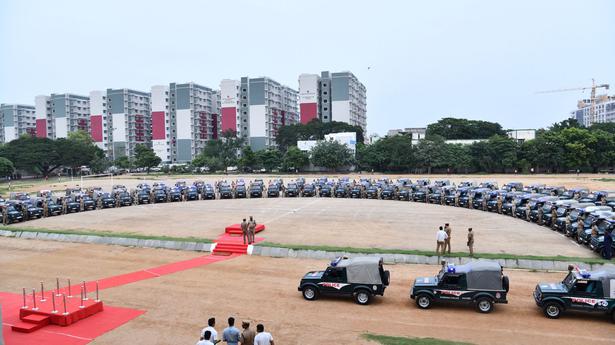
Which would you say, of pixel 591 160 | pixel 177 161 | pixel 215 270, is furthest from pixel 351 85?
pixel 215 270

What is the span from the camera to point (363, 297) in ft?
43.9

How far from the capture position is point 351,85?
120 meters

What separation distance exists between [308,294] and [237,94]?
112 meters

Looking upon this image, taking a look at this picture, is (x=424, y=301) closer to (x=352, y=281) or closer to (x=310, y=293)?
(x=352, y=281)

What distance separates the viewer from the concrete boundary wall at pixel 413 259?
54.6 ft

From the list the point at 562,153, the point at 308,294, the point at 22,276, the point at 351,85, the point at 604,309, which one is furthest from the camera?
the point at 351,85

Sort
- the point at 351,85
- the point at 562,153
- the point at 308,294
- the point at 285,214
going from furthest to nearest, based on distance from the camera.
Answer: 1. the point at 351,85
2. the point at 562,153
3. the point at 285,214
4. the point at 308,294

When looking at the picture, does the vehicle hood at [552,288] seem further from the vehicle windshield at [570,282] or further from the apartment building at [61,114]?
the apartment building at [61,114]

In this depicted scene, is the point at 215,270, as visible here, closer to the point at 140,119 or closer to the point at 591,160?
the point at 591,160

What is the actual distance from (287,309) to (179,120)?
118456 millimetres

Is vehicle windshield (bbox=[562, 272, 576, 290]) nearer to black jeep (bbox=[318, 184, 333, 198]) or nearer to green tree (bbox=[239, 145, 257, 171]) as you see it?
black jeep (bbox=[318, 184, 333, 198])

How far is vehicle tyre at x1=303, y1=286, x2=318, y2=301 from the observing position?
13758 mm

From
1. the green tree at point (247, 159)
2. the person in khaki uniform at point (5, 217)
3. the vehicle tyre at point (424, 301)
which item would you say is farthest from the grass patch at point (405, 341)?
the green tree at point (247, 159)

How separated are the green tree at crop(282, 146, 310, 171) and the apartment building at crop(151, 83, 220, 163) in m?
47.2
